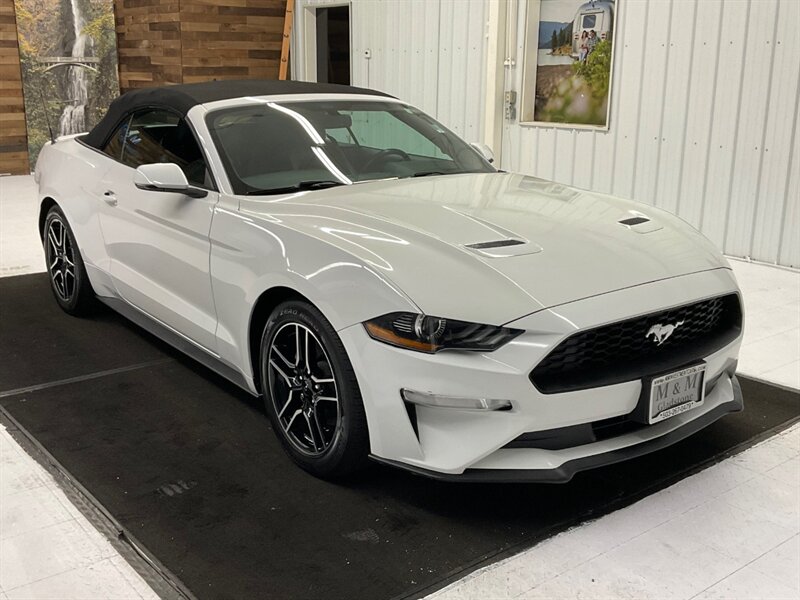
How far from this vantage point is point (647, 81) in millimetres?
7035

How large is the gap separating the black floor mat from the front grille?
50 centimetres

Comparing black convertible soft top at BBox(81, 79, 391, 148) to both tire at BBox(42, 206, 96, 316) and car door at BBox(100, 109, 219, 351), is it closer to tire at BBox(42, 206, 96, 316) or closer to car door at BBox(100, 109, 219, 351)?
car door at BBox(100, 109, 219, 351)

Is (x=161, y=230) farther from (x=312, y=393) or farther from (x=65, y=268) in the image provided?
(x=65, y=268)

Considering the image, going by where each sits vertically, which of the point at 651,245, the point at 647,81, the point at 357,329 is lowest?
the point at 357,329

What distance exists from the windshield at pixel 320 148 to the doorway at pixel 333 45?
784 cm

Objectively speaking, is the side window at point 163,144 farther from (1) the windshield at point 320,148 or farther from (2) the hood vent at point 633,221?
(2) the hood vent at point 633,221

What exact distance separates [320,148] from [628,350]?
1594 millimetres

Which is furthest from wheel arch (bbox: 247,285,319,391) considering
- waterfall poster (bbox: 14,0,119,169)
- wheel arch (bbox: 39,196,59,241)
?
waterfall poster (bbox: 14,0,119,169)

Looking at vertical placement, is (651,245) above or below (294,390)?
above

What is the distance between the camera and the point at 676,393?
2.58 meters

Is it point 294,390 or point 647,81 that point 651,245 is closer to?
point 294,390

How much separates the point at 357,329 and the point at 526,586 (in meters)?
0.87

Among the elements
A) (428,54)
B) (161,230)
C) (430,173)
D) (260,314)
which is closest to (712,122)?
(428,54)

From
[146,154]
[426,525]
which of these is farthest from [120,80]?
[426,525]
